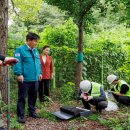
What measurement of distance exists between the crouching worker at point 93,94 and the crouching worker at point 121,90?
1211 millimetres

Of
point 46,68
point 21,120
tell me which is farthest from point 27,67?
point 46,68

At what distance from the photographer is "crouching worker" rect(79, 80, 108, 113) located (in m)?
7.92

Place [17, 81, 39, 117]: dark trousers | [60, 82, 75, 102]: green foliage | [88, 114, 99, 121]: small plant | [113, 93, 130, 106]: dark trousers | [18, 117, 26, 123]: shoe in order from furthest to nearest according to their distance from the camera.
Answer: [60, 82, 75, 102]: green foliage
[113, 93, 130, 106]: dark trousers
[88, 114, 99, 121]: small plant
[17, 81, 39, 117]: dark trousers
[18, 117, 26, 123]: shoe

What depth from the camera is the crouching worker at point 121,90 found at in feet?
30.0

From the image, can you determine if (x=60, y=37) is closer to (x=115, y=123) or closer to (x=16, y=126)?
(x=115, y=123)

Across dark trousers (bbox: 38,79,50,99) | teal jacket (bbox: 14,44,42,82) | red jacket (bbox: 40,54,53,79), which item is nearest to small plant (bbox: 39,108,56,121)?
teal jacket (bbox: 14,44,42,82)

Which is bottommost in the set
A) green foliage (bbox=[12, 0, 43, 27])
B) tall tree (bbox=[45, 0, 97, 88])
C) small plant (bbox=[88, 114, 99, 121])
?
small plant (bbox=[88, 114, 99, 121])

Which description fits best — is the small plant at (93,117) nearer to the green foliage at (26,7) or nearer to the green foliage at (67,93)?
the green foliage at (67,93)

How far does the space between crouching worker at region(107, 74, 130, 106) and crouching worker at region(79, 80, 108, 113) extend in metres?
1.21

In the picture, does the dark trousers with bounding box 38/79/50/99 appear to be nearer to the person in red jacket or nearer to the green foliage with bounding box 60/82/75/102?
the person in red jacket

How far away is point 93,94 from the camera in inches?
319

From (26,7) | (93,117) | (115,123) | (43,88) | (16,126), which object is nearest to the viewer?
(16,126)

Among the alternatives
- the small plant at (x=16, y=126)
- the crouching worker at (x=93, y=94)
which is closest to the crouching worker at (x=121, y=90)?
the crouching worker at (x=93, y=94)

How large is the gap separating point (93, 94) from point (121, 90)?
1466 mm
